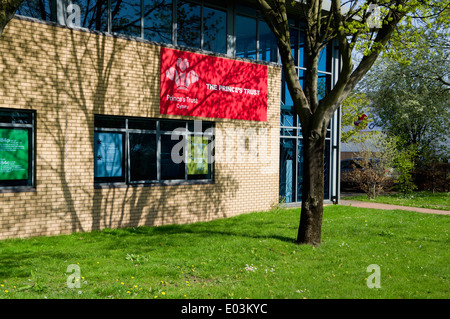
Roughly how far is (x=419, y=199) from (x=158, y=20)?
15.3 m

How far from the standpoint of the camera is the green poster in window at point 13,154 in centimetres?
928

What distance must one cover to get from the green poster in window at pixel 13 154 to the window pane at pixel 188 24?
508 cm

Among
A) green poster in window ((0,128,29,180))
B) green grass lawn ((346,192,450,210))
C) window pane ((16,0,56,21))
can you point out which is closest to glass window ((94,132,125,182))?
green poster in window ((0,128,29,180))

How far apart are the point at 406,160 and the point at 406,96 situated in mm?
7029

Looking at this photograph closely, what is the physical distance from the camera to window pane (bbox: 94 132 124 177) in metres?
10.8

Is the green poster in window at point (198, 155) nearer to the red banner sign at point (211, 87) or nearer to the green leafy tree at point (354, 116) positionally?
the red banner sign at point (211, 87)

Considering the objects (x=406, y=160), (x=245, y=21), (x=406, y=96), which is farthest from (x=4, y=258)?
(x=406, y=96)

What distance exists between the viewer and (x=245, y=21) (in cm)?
1421

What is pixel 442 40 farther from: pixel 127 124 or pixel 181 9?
pixel 127 124

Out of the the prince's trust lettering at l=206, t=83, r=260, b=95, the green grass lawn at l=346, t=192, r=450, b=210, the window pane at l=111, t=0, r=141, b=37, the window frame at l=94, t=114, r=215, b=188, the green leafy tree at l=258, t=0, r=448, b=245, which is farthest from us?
the green grass lawn at l=346, t=192, r=450, b=210

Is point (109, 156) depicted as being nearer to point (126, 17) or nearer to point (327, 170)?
point (126, 17)

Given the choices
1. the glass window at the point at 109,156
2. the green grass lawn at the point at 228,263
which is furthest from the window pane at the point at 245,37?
the green grass lawn at the point at 228,263

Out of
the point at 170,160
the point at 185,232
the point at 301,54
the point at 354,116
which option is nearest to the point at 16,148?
the point at 170,160

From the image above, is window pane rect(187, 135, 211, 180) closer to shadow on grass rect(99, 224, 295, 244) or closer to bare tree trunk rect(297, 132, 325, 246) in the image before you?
shadow on grass rect(99, 224, 295, 244)
